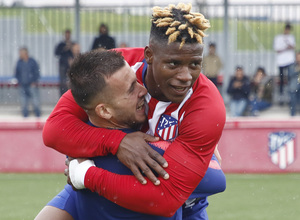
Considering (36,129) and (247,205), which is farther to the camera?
(36,129)

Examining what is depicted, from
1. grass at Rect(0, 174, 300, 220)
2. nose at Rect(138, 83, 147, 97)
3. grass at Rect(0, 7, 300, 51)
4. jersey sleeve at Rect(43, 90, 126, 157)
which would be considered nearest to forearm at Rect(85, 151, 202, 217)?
jersey sleeve at Rect(43, 90, 126, 157)

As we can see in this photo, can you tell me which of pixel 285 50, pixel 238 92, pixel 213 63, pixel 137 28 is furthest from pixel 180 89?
pixel 137 28

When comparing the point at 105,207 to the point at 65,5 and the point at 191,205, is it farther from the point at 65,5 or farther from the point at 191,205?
the point at 65,5

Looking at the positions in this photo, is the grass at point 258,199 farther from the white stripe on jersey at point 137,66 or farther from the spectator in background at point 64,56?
the spectator in background at point 64,56

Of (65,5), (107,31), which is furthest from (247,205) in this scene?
(65,5)

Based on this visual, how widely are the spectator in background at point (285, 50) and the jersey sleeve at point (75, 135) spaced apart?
1009 cm

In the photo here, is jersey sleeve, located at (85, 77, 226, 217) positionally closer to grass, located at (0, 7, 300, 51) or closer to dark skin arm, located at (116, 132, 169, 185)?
dark skin arm, located at (116, 132, 169, 185)

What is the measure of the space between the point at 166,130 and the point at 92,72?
61cm

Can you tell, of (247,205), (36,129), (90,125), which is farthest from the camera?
(36,129)

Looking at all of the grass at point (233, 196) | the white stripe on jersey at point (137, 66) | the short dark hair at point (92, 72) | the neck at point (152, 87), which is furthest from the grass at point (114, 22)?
the short dark hair at point (92, 72)

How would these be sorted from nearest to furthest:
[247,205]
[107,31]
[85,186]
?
[85,186] < [247,205] < [107,31]

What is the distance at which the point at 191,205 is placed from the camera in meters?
4.11

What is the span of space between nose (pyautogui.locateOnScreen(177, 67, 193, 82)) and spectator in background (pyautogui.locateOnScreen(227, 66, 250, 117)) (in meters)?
9.13

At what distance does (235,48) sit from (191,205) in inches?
453
